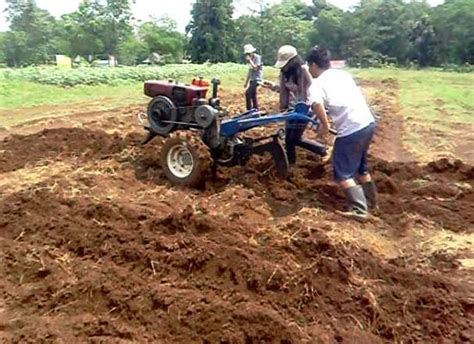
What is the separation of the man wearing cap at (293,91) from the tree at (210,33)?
5485 centimetres

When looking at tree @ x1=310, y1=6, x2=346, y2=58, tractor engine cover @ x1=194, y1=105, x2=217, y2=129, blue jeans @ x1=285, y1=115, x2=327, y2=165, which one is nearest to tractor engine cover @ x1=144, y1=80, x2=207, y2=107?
tractor engine cover @ x1=194, y1=105, x2=217, y2=129

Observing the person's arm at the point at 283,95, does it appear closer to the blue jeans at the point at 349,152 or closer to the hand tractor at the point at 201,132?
the hand tractor at the point at 201,132

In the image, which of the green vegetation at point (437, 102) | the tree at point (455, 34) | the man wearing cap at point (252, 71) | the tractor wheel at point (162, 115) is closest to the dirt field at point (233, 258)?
the tractor wheel at point (162, 115)

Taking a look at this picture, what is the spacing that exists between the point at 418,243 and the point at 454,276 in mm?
821

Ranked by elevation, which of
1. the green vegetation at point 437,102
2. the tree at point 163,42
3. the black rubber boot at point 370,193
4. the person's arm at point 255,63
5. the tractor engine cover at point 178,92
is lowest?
the tree at point 163,42

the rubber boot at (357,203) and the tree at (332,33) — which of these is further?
the tree at (332,33)

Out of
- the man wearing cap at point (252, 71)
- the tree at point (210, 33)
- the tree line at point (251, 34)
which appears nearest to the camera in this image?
the man wearing cap at point (252, 71)

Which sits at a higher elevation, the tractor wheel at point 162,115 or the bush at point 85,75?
the tractor wheel at point 162,115

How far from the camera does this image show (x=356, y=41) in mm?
59875

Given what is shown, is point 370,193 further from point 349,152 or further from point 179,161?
point 179,161

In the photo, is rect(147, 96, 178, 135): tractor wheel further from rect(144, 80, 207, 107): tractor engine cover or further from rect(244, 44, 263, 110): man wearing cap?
rect(244, 44, 263, 110): man wearing cap

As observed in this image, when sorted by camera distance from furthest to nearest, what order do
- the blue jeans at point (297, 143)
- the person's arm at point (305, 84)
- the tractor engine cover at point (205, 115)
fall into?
the person's arm at point (305, 84), the blue jeans at point (297, 143), the tractor engine cover at point (205, 115)

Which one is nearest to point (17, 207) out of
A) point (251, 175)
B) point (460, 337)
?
point (251, 175)

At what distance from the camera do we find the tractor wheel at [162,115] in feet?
26.1
